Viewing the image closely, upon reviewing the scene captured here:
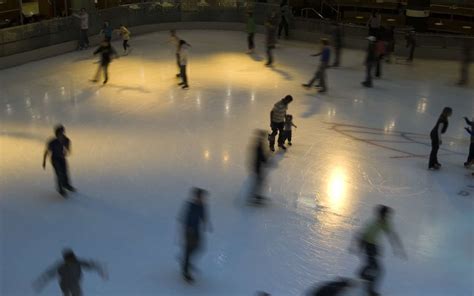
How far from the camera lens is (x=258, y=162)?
9.40 metres

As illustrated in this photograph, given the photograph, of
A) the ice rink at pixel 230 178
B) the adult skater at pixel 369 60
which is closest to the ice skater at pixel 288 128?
the ice rink at pixel 230 178

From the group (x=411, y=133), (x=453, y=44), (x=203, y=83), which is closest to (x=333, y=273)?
(x=411, y=133)

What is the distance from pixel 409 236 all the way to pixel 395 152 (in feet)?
11.5

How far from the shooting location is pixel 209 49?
20.9 meters

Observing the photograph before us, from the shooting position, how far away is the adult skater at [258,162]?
30.7 feet

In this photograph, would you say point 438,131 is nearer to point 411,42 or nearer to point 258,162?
point 258,162

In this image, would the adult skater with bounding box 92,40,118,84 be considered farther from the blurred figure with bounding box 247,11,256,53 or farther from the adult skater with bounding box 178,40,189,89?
the blurred figure with bounding box 247,11,256,53

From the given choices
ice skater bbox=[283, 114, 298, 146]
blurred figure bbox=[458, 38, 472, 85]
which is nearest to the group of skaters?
ice skater bbox=[283, 114, 298, 146]

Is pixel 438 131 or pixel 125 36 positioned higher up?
pixel 125 36

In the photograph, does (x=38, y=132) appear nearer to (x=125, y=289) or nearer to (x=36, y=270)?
(x=36, y=270)

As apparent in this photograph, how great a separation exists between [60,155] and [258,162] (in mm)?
3148

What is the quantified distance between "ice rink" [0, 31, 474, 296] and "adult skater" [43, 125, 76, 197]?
0.90ft

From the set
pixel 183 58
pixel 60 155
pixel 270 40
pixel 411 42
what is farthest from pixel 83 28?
pixel 60 155

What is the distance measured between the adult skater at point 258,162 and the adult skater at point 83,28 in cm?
1259
